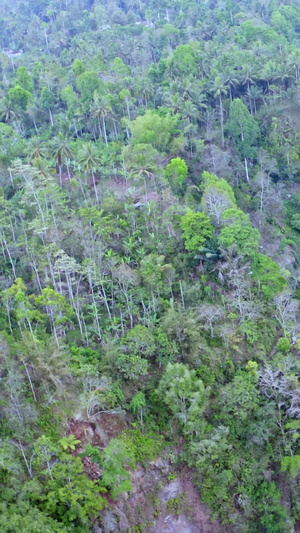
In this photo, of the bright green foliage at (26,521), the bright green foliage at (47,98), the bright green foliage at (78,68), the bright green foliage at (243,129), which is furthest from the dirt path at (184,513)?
the bright green foliage at (78,68)

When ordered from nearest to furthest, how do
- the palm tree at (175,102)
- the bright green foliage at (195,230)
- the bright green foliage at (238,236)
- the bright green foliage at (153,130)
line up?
the bright green foliage at (238,236), the bright green foliage at (195,230), the bright green foliage at (153,130), the palm tree at (175,102)

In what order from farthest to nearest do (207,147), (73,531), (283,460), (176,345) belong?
(207,147)
(176,345)
(283,460)
(73,531)

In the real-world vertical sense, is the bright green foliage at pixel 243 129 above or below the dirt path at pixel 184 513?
above

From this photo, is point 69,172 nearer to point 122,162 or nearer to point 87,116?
point 122,162

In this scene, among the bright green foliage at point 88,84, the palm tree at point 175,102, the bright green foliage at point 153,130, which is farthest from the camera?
the bright green foliage at point 88,84

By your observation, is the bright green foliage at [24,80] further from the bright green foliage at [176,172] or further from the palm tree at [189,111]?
the bright green foliage at [176,172]

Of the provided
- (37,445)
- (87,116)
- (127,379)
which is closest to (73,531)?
(37,445)

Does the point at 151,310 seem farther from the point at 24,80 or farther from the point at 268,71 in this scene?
the point at 24,80
